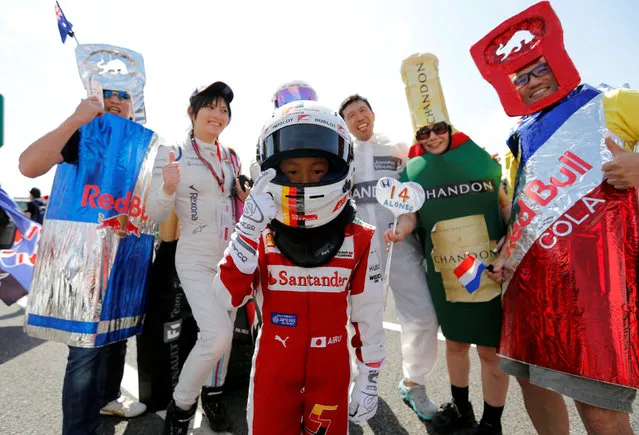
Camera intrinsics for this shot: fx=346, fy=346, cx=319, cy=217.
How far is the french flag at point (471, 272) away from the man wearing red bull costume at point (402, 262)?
0.63 m

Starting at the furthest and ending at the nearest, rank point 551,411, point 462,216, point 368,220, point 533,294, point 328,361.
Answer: point 368,220 < point 462,216 < point 551,411 < point 533,294 < point 328,361

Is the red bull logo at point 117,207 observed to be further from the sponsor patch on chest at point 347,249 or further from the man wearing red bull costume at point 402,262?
the man wearing red bull costume at point 402,262

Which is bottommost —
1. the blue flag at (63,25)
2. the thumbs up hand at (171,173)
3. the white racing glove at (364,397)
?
the white racing glove at (364,397)

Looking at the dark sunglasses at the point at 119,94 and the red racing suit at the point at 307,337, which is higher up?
the dark sunglasses at the point at 119,94

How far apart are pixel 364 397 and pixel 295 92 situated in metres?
2.38

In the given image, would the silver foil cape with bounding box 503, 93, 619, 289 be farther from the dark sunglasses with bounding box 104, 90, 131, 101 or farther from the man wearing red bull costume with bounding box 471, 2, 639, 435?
the dark sunglasses with bounding box 104, 90, 131, 101

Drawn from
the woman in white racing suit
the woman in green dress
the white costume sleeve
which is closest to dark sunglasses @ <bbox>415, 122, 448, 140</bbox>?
the woman in green dress

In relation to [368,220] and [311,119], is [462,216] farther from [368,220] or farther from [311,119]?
[311,119]

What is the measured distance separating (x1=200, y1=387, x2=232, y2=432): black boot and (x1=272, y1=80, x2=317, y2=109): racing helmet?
7.73 feet

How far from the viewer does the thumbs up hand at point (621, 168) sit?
4.91 feet

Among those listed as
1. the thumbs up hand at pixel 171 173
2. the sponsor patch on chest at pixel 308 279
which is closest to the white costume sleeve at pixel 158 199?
the thumbs up hand at pixel 171 173

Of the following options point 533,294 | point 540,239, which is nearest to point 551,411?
point 533,294

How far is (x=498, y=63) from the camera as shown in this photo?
2.05 m

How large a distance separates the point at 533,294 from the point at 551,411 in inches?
30.1
